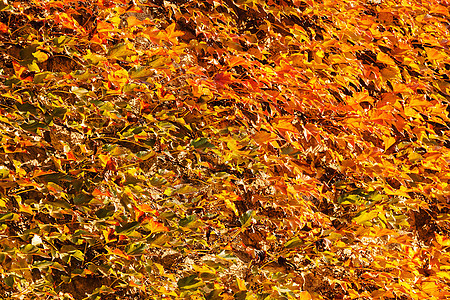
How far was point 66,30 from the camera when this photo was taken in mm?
1644

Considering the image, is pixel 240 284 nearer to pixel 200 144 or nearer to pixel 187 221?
pixel 187 221

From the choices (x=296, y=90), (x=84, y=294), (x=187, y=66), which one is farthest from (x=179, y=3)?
(x=84, y=294)

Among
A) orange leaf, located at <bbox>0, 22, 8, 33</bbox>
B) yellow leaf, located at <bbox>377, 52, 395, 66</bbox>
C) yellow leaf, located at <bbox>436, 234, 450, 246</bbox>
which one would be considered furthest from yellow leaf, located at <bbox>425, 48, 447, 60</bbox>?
orange leaf, located at <bbox>0, 22, 8, 33</bbox>

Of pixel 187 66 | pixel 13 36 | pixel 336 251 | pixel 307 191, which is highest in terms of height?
pixel 13 36

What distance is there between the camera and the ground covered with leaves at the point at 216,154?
144 cm

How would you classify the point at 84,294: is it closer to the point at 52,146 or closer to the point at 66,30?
the point at 52,146

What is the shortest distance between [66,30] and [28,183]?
614mm

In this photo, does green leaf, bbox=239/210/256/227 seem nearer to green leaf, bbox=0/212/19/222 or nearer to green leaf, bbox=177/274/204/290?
green leaf, bbox=177/274/204/290

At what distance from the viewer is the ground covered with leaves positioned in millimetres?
1436

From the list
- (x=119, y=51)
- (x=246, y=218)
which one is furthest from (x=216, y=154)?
(x=119, y=51)

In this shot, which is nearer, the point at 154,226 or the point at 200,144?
the point at 154,226

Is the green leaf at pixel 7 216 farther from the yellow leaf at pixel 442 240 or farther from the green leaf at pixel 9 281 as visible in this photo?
the yellow leaf at pixel 442 240

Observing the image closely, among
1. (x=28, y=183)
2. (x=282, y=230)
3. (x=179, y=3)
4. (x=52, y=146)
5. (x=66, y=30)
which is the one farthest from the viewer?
(x=179, y=3)

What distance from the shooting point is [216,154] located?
1.76 metres
